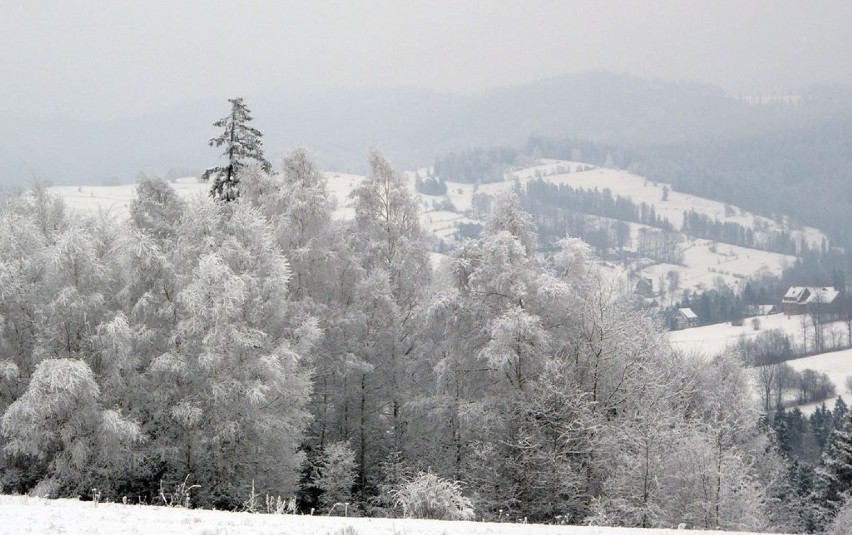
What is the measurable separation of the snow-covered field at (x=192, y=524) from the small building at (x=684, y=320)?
161884mm

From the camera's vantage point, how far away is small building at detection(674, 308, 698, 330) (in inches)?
6624

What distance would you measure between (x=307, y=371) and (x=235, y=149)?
11.6 metres

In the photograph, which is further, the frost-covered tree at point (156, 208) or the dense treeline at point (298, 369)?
the frost-covered tree at point (156, 208)

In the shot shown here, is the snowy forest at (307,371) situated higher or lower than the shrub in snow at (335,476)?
higher

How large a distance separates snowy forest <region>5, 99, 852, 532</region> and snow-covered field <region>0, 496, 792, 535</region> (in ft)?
15.0

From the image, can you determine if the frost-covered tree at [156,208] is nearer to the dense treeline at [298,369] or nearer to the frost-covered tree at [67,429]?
the dense treeline at [298,369]

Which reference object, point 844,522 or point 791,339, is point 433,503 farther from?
point 791,339

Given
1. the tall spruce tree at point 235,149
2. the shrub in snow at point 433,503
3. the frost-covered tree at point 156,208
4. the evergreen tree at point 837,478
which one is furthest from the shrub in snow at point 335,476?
the evergreen tree at point 837,478

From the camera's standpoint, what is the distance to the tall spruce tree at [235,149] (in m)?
31.4

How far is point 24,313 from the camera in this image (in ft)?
76.6

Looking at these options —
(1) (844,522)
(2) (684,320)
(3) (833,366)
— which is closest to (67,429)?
(1) (844,522)

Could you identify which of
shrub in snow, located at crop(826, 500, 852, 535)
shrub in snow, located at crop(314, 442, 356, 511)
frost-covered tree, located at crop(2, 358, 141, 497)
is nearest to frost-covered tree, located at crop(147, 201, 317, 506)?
frost-covered tree, located at crop(2, 358, 141, 497)

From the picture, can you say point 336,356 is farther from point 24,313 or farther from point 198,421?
point 24,313

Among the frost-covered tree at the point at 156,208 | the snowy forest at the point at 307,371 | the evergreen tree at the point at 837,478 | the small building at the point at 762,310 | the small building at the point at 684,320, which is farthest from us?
the small building at the point at 762,310
